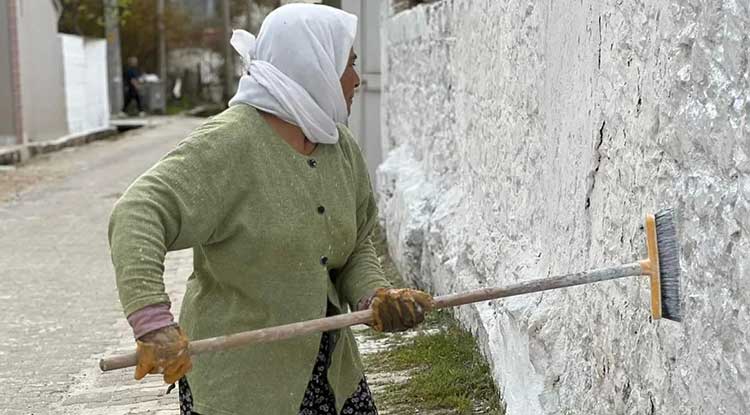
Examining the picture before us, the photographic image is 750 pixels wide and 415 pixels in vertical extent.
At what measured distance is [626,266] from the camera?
101 inches

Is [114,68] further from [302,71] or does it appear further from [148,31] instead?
[302,71]

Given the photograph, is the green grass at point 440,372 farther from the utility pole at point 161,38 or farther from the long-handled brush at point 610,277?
the utility pole at point 161,38

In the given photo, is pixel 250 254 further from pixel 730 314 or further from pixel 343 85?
pixel 730 314

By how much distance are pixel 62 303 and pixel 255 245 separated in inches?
183

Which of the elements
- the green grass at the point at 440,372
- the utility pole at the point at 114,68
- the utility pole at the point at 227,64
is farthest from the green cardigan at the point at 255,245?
the utility pole at the point at 227,64

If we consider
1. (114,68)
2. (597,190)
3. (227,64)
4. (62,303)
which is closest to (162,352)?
(597,190)

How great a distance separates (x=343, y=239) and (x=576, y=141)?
3.09ft

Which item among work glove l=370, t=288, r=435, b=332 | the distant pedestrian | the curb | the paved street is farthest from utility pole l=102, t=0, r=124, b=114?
work glove l=370, t=288, r=435, b=332

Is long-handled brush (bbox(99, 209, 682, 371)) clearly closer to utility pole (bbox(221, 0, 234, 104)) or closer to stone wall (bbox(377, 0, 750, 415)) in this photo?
stone wall (bbox(377, 0, 750, 415))

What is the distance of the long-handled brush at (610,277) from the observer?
244 centimetres

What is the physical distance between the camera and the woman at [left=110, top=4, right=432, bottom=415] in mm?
2594

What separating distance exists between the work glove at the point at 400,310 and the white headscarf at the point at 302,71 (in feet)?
1.46

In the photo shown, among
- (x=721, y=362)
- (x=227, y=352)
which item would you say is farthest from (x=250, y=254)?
(x=721, y=362)

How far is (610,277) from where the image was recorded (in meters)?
→ 2.58
